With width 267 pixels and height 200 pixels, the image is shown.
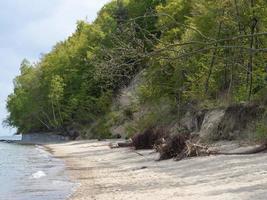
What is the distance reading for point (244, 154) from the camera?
19.3m

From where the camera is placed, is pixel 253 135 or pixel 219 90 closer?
pixel 253 135

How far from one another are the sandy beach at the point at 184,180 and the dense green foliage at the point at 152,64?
9.42ft

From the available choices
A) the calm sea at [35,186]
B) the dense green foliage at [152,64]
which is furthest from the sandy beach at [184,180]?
the dense green foliage at [152,64]

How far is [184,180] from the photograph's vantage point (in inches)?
605

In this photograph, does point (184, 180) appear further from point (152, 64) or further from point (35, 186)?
point (35, 186)

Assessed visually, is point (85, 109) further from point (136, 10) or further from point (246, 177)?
point (246, 177)

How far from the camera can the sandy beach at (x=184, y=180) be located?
38.6 feet

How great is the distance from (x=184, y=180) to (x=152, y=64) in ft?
12.8

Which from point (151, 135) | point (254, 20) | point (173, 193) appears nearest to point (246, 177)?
point (173, 193)

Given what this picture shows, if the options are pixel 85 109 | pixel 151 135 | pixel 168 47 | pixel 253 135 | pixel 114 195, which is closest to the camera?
pixel 168 47

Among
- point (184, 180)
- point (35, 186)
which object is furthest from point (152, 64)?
point (35, 186)

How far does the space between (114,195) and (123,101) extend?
188 ft

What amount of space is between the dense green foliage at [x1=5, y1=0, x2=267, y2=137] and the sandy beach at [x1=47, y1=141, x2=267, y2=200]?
2871mm

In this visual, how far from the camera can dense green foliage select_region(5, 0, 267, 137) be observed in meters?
12.6
